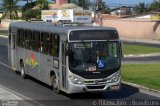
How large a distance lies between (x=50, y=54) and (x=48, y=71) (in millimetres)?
702

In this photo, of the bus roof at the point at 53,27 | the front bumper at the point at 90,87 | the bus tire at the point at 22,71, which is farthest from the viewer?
the bus tire at the point at 22,71

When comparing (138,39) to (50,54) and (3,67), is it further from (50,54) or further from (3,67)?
(50,54)

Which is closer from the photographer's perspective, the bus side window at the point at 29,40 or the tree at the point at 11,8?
the bus side window at the point at 29,40

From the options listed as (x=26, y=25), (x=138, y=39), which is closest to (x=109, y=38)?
(x=26, y=25)

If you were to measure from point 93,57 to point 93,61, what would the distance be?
0.48 feet

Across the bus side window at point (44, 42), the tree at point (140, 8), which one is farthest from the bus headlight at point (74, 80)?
the tree at point (140, 8)

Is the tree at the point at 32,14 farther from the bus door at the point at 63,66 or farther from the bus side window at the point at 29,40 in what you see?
the bus door at the point at 63,66

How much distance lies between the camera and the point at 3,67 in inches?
1171

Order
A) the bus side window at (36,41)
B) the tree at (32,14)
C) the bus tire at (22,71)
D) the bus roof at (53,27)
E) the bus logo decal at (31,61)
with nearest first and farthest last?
the bus roof at (53,27)
the bus side window at (36,41)
the bus logo decal at (31,61)
the bus tire at (22,71)
the tree at (32,14)

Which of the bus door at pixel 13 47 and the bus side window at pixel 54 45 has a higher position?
the bus side window at pixel 54 45

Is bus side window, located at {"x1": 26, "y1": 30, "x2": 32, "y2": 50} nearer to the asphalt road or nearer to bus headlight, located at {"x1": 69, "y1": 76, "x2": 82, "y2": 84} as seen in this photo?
the asphalt road

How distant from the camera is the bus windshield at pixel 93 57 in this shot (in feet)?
57.3

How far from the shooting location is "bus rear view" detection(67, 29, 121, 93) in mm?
17438

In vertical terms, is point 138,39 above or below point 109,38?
below
